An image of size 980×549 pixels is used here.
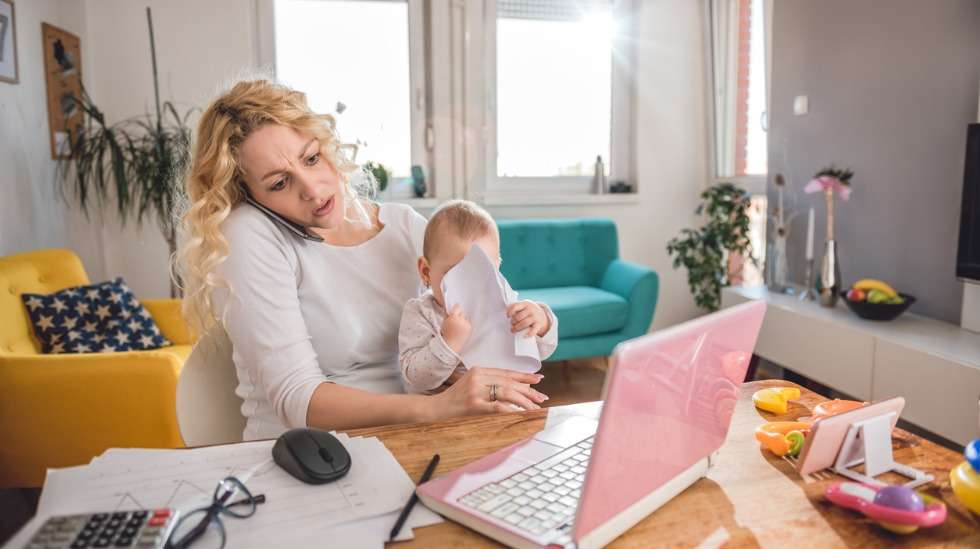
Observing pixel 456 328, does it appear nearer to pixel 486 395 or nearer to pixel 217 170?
pixel 486 395

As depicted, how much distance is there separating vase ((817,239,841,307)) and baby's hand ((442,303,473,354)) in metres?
2.23

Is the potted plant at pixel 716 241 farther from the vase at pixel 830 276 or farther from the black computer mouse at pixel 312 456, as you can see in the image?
the black computer mouse at pixel 312 456

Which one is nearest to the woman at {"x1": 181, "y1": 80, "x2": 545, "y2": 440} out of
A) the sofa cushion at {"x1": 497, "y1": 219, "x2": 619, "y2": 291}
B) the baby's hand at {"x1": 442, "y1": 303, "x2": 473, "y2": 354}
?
the baby's hand at {"x1": 442, "y1": 303, "x2": 473, "y2": 354}

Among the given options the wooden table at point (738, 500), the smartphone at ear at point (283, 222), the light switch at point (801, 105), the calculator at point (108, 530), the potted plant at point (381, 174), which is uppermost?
the light switch at point (801, 105)

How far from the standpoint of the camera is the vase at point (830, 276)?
9.06ft

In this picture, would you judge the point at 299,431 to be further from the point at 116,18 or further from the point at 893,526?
the point at 116,18

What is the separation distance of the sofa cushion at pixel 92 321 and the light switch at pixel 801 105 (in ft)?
10.4

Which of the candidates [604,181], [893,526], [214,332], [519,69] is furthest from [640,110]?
[893,526]

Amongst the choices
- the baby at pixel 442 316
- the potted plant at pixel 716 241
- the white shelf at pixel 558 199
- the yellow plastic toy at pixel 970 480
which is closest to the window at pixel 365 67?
the white shelf at pixel 558 199

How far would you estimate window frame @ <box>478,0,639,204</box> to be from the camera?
4059mm

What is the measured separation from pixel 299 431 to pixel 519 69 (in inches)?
146

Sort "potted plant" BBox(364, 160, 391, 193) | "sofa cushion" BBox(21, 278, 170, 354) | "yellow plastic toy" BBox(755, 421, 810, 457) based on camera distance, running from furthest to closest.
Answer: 1. "potted plant" BBox(364, 160, 391, 193)
2. "sofa cushion" BBox(21, 278, 170, 354)
3. "yellow plastic toy" BBox(755, 421, 810, 457)

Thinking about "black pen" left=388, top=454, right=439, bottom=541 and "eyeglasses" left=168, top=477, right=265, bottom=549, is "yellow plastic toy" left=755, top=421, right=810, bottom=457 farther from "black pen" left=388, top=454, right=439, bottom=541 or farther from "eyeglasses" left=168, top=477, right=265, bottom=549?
"eyeglasses" left=168, top=477, right=265, bottom=549

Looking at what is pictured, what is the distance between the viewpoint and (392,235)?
1.34 meters
